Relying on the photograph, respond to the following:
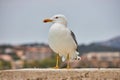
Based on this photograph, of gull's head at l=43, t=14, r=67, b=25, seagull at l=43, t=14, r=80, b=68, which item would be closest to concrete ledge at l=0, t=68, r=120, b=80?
seagull at l=43, t=14, r=80, b=68

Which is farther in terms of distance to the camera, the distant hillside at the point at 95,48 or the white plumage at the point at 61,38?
the distant hillside at the point at 95,48

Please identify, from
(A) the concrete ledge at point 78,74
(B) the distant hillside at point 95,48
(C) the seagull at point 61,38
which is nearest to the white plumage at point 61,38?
(C) the seagull at point 61,38

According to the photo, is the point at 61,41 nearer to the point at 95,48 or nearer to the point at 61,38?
the point at 61,38

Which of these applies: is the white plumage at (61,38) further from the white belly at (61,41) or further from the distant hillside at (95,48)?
the distant hillside at (95,48)

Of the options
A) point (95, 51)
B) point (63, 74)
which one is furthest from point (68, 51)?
point (95, 51)

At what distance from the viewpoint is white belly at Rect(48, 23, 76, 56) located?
8.47m

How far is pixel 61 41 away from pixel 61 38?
64 mm

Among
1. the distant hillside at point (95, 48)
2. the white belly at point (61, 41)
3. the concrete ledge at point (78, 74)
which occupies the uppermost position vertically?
the distant hillside at point (95, 48)

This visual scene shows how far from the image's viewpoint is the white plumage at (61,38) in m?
8.48

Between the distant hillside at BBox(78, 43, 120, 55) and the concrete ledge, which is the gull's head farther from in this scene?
the distant hillside at BBox(78, 43, 120, 55)

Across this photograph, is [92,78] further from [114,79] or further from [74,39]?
[74,39]

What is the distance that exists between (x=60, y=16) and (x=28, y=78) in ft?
4.54

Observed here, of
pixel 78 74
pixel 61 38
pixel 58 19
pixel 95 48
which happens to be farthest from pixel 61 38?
pixel 95 48

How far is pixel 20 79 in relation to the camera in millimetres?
7820
